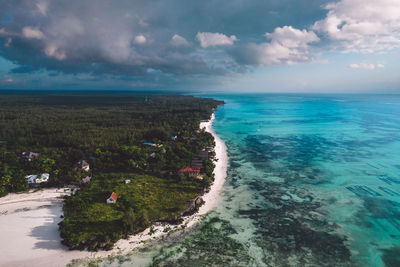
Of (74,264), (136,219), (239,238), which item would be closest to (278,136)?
(239,238)

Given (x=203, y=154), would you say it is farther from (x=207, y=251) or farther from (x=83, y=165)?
(x=207, y=251)

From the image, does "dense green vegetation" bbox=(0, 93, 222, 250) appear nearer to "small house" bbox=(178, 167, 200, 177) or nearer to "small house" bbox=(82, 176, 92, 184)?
"small house" bbox=(82, 176, 92, 184)

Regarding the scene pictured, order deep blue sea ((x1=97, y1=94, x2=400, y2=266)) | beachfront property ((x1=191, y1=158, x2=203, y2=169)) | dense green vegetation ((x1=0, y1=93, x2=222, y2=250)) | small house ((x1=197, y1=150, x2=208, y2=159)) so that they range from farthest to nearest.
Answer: small house ((x1=197, y1=150, x2=208, y2=159)) < beachfront property ((x1=191, y1=158, x2=203, y2=169)) < dense green vegetation ((x1=0, y1=93, x2=222, y2=250)) < deep blue sea ((x1=97, y1=94, x2=400, y2=266))

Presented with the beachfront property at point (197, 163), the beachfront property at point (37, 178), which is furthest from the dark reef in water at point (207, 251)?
the beachfront property at point (37, 178)

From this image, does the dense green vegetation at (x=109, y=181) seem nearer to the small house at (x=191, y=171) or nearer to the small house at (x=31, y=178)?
the small house at (x=31, y=178)

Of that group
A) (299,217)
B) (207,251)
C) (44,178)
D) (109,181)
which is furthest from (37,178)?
(299,217)

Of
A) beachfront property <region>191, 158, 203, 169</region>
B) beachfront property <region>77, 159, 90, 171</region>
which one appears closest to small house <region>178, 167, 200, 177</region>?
beachfront property <region>191, 158, 203, 169</region>

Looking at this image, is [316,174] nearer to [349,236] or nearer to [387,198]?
[387,198]
